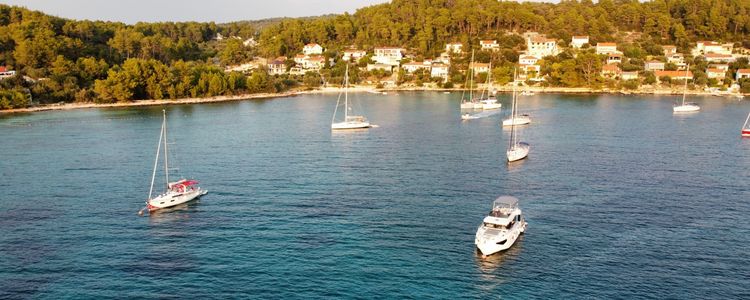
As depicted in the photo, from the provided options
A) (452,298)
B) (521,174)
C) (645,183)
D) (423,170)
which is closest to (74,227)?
(452,298)

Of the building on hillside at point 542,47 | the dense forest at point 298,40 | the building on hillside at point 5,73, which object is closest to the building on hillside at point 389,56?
the dense forest at point 298,40

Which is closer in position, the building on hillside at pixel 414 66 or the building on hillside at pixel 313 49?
the building on hillside at pixel 414 66

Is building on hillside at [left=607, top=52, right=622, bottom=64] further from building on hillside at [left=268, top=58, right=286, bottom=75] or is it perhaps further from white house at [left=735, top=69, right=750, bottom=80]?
building on hillside at [left=268, top=58, right=286, bottom=75]

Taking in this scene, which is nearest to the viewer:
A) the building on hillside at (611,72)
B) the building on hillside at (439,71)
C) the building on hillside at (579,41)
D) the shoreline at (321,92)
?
the shoreline at (321,92)

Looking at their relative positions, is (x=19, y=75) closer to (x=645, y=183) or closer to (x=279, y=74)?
(x=279, y=74)

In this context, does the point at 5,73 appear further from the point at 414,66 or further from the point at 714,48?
the point at 714,48

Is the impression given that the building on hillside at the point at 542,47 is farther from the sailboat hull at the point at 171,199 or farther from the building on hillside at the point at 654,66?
the sailboat hull at the point at 171,199
